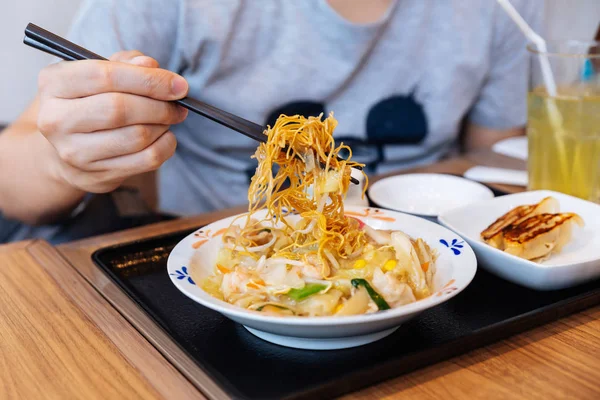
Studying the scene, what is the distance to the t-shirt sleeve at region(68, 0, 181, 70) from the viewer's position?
5.39 feet

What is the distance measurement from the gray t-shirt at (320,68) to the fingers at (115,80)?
62cm

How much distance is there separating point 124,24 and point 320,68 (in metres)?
0.63

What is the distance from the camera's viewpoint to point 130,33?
1672 mm

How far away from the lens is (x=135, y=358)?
2.79ft

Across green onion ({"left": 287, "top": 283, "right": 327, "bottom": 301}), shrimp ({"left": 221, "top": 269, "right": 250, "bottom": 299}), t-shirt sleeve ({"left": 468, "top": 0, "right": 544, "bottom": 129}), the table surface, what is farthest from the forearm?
t-shirt sleeve ({"left": 468, "top": 0, "right": 544, "bottom": 129})

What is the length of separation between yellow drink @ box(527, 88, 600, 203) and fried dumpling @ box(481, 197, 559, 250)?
281mm

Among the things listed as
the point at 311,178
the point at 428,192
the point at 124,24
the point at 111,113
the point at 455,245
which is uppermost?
the point at 124,24

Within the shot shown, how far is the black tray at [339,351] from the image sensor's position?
774 mm

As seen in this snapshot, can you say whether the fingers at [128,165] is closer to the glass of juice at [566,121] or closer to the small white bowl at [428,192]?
the small white bowl at [428,192]

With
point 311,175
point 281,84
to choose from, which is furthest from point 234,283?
point 281,84

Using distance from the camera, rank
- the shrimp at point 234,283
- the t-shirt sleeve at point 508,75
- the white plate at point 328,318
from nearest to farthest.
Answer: the white plate at point 328,318 → the shrimp at point 234,283 → the t-shirt sleeve at point 508,75

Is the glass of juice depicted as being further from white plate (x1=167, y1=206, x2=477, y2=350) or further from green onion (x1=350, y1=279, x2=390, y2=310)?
green onion (x1=350, y1=279, x2=390, y2=310)

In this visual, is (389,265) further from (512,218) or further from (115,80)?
(115,80)

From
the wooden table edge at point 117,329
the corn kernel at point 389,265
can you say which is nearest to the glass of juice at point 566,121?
the corn kernel at point 389,265
